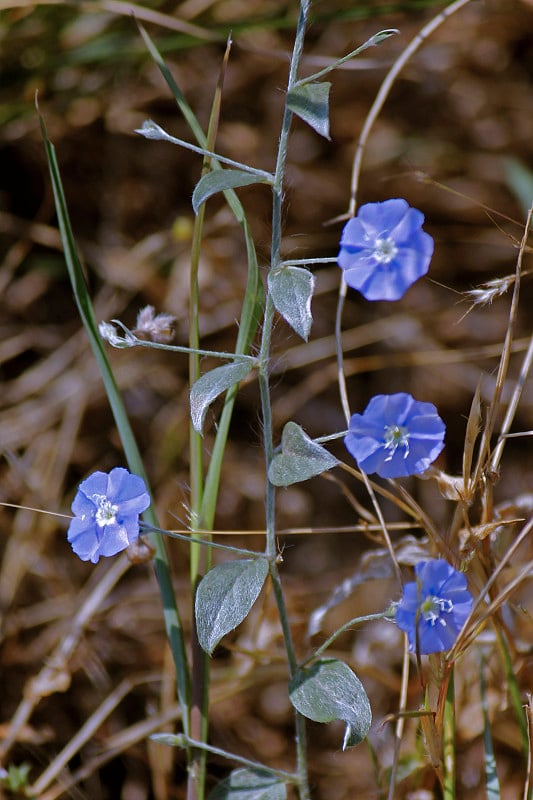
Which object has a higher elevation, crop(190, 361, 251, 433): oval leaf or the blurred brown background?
crop(190, 361, 251, 433): oval leaf

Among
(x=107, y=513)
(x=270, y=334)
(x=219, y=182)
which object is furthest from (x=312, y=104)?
(x=107, y=513)

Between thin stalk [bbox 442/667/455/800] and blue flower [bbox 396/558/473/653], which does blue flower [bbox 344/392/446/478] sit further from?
thin stalk [bbox 442/667/455/800]

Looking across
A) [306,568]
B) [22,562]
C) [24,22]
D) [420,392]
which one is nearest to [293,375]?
[420,392]

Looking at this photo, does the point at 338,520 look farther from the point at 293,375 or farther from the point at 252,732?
the point at 252,732


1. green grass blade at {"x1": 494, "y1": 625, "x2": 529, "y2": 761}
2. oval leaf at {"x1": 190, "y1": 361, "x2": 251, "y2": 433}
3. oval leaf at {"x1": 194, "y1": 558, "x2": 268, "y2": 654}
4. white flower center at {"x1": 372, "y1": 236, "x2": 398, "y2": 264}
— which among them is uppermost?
white flower center at {"x1": 372, "y1": 236, "x2": 398, "y2": 264}

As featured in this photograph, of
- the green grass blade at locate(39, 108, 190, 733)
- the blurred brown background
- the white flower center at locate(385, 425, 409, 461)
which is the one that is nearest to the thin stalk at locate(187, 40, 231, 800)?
the green grass blade at locate(39, 108, 190, 733)

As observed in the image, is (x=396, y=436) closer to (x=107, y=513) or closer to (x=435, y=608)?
(x=435, y=608)

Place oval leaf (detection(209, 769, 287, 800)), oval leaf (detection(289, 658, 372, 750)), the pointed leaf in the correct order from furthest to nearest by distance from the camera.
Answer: oval leaf (detection(209, 769, 287, 800)) → oval leaf (detection(289, 658, 372, 750)) → the pointed leaf
